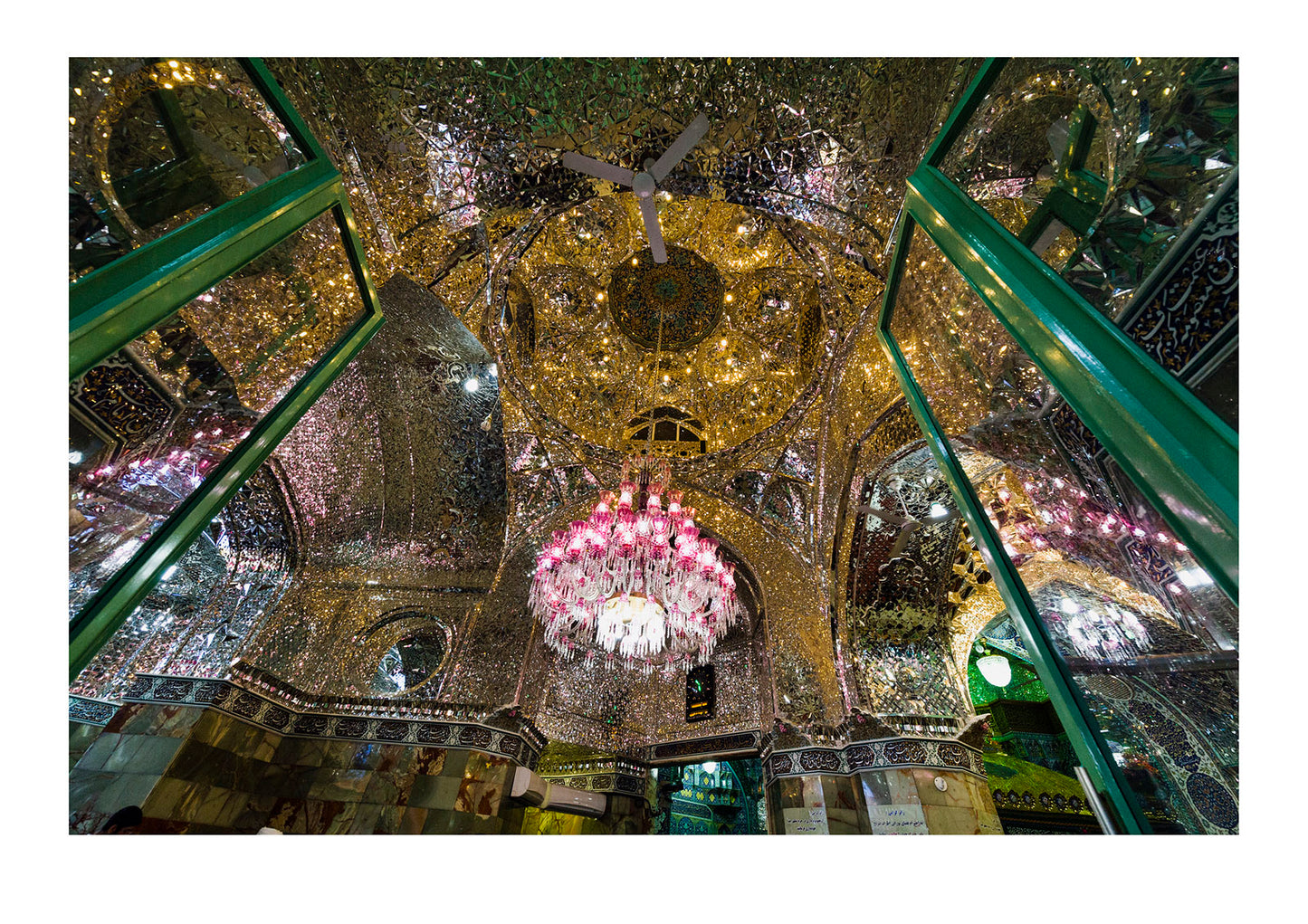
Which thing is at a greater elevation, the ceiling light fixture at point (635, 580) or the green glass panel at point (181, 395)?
the ceiling light fixture at point (635, 580)

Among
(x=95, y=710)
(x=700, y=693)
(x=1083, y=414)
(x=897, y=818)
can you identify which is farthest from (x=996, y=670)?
(x=95, y=710)

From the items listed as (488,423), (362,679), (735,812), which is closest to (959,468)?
(488,423)

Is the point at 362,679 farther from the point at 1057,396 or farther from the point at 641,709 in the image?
the point at 1057,396

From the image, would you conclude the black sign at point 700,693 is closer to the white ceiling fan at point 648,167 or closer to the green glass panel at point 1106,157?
the white ceiling fan at point 648,167

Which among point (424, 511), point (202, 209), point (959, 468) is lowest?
point (959, 468)

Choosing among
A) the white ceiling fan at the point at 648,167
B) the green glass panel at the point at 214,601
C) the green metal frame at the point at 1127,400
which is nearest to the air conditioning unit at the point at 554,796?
the green glass panel at the point at 214,601

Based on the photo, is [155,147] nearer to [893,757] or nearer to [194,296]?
[194,296]
